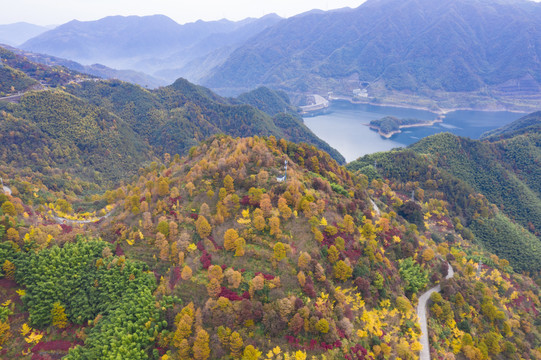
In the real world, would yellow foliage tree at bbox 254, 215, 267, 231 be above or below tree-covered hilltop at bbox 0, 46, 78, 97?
below

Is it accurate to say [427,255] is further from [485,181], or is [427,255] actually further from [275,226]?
[485,181]

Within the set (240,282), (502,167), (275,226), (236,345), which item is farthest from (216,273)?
(502,167)

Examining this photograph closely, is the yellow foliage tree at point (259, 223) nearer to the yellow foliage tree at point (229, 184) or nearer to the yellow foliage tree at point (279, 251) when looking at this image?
the yellow foliage tree at point (279, 251)

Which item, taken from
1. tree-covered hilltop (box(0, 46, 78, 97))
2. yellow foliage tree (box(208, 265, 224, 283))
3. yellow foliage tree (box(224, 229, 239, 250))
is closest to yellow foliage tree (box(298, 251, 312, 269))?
yellow foliage tree (box(224, 229, 239, 250))

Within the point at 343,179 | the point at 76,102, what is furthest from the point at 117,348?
the point at 76,102

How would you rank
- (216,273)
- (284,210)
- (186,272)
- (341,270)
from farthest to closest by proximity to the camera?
(284,210), (341,270), (186,272), (216,273)

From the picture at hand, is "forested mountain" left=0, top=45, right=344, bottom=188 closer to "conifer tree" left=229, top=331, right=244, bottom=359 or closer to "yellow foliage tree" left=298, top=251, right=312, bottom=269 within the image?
"conifer tree" left=229, top=331, right=244, bottom=359

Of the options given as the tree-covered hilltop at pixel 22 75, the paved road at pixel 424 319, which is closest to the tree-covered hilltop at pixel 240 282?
the paved road at pixel 424 319
